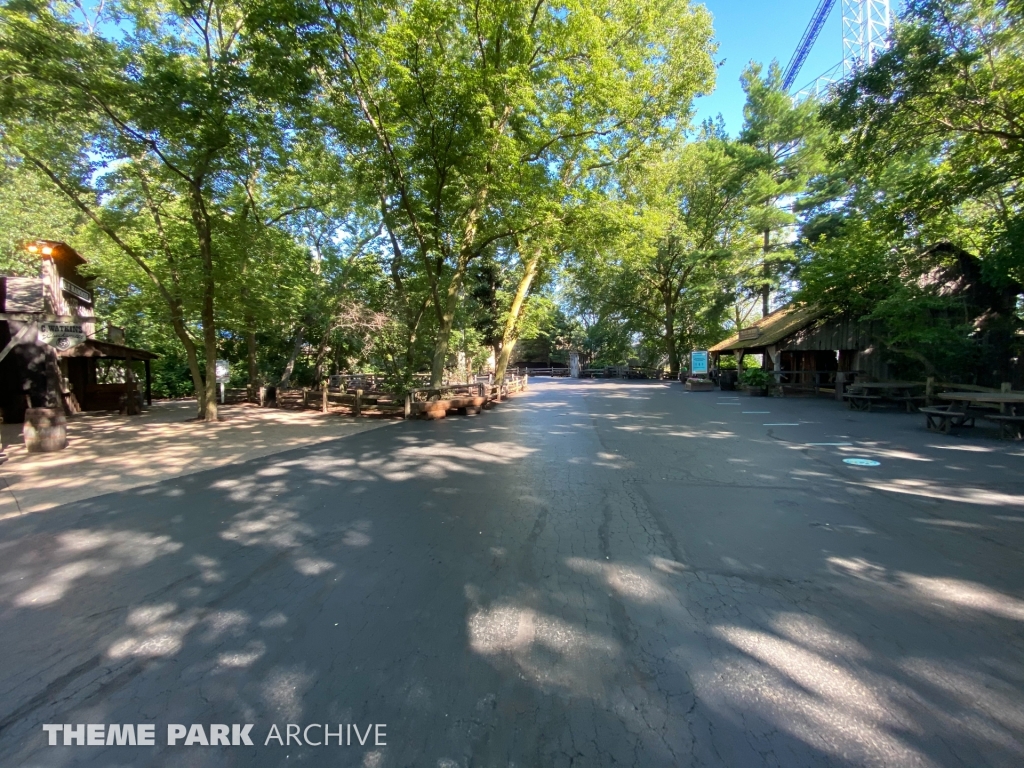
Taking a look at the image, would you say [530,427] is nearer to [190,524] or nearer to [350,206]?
[190,524]

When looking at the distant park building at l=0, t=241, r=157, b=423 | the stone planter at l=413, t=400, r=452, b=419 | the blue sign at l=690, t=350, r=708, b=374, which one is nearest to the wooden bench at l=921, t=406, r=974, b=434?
the stone planter at l=413, t=400, r=452, b=419

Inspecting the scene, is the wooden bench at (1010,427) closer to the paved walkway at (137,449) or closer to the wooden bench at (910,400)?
the wooden bench at (910,400)

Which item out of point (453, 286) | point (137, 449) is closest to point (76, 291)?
point (137, 449)

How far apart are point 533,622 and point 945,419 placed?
11363 mm

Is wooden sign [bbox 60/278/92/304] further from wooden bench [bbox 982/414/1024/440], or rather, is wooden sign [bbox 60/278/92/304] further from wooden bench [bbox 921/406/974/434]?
wooden bench [bbox 982/414/1024/440]

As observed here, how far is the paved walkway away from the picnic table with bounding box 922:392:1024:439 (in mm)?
13022

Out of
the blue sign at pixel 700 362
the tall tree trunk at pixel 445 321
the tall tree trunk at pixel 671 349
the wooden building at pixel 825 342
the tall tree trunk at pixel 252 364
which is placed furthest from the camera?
the tall tree trunk at pixel 671 349

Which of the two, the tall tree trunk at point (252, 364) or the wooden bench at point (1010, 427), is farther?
the tall tree trunk at point (252, 364)

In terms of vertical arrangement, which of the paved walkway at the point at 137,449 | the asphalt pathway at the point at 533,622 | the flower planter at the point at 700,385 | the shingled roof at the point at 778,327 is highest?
the shingled roof at the point at 778,327

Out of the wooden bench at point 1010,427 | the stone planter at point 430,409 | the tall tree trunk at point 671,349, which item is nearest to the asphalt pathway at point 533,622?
the wooden bench at point 1010,427

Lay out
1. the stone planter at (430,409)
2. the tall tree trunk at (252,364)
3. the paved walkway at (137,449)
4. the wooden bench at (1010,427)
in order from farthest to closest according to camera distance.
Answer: the tall tree trunk at (252,364) < the stone planter at (430,409) < the wooden bench at (1010,427) < the paved walkway at (137,449)

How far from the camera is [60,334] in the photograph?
9.08 m

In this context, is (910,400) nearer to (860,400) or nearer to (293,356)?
(860,400)

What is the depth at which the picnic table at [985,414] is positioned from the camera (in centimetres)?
868
